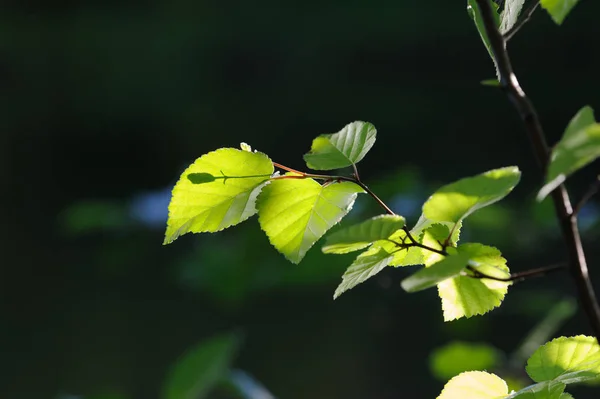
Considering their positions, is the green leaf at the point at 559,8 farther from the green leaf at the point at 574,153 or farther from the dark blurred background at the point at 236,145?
the dark blurred background at the point at 236,145

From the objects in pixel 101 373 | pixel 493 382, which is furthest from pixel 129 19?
pixel 493 382

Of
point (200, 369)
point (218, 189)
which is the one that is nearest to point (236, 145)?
point (200, 369)

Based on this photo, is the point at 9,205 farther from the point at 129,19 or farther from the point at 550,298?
the point at 550,298

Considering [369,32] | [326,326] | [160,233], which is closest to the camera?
[160,233]

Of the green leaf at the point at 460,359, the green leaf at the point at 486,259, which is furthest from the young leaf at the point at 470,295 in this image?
the green leaf at the point at 460,359

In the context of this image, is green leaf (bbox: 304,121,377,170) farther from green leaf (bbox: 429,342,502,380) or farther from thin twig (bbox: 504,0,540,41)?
green leaf (bbox: 429,342,502,380)

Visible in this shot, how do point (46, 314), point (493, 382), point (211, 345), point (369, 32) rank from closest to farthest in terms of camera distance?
point (493, 382)
point (211, 345)
point (46, 314)
point (369, 32)

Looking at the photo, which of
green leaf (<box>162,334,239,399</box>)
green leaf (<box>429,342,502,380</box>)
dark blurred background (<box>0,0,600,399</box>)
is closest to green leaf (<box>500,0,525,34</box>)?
green leaf (<box>429,342,502,380</box>)
